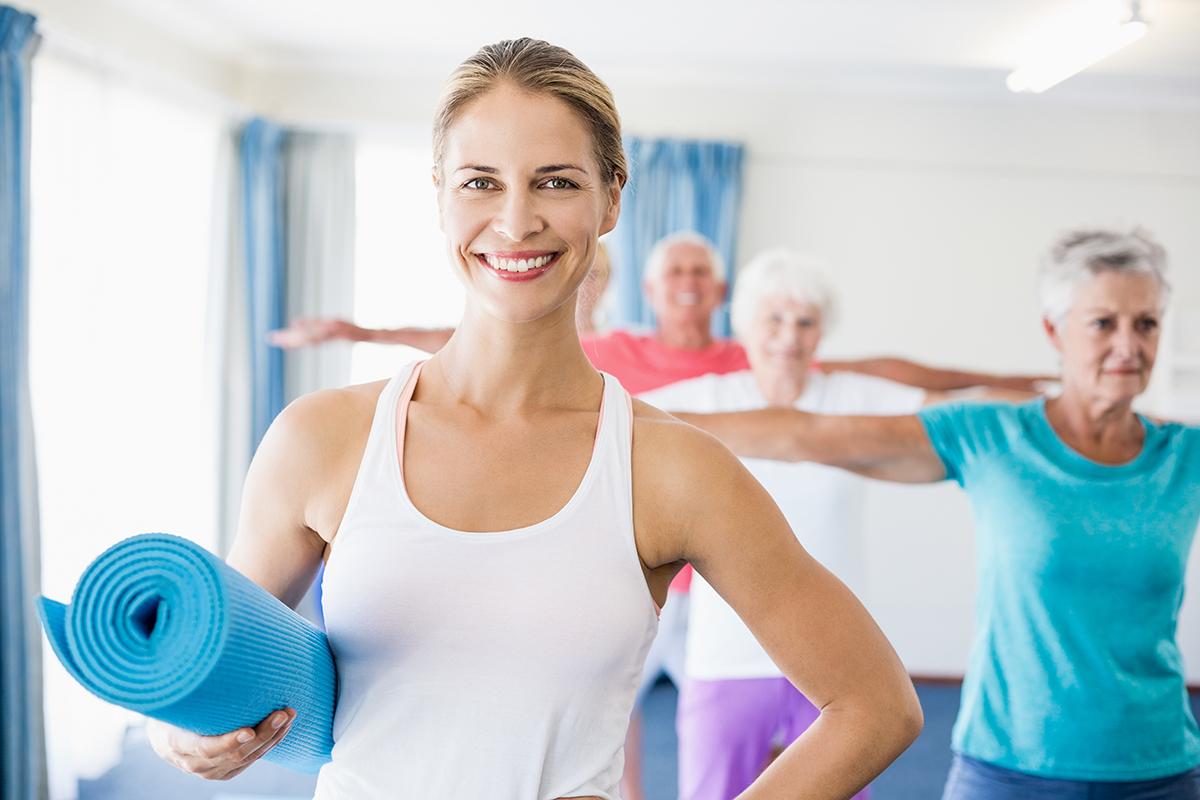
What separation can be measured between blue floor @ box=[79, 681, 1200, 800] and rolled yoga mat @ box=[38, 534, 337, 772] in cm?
288

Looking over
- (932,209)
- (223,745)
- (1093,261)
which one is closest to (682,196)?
(932,209)

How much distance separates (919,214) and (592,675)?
5316 mm

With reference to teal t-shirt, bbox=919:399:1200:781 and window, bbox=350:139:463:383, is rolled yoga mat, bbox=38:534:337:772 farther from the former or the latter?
window, bbox=350:139:463:383

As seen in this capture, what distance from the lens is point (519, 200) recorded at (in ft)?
3.69

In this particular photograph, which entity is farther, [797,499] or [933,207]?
[933,207]

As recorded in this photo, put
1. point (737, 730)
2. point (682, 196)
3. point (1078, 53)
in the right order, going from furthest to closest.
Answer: point (682, 196) < point (1078, 53) < point (737, 730)

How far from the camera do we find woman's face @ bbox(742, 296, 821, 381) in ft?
9.71

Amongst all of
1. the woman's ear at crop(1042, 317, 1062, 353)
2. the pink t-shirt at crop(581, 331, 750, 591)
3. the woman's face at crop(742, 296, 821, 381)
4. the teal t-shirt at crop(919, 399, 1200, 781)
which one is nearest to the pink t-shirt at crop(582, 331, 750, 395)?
the pink t-shirt at crop(581, 331, 750, 591)

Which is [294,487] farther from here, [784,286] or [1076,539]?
[784,286]

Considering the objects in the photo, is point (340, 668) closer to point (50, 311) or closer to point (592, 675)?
point (592, 675)

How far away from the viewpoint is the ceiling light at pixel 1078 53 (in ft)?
12.9

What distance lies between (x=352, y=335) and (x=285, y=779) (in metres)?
2.40

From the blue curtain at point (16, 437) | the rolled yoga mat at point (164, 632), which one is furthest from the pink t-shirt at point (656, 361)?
the rolled yoga mat at point (164, 632)

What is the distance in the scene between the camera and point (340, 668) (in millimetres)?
1148
